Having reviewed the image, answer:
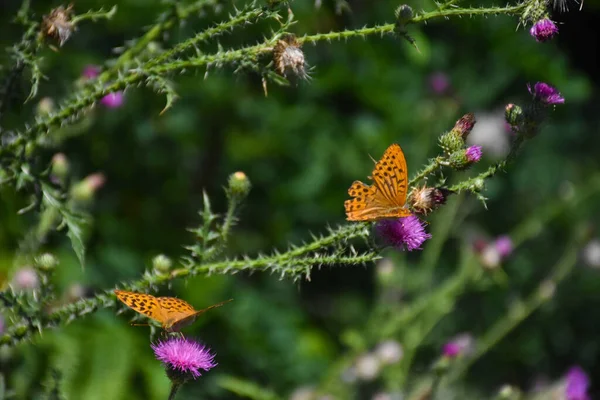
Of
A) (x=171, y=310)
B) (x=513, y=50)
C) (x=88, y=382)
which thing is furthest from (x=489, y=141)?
(x=171, y=310)

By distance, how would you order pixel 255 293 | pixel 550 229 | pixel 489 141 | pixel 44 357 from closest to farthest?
pixel 44 357 → pixel 489 141 → pixel 255 293 → pixel 550 229

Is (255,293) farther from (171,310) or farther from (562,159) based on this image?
(171,310)

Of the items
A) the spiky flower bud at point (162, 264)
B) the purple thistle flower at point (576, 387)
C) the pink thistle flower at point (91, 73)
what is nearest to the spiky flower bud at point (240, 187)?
the spiky flower bud at point (162, 264)

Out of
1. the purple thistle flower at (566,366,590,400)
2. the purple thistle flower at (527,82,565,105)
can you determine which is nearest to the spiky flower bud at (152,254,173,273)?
the purple thistle flower at (527,82,565,105)

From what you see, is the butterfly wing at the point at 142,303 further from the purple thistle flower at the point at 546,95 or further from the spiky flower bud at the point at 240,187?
the purple thistle flower at the point at 546,95

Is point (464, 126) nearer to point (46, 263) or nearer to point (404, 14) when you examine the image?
point (404, 14)

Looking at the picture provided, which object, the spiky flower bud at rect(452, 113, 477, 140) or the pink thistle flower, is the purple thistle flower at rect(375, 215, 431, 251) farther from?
the pink thistle flower

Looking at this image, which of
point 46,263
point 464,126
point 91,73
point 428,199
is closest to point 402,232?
point 428,199
